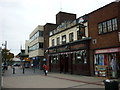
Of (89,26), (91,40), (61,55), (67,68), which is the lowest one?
(67,68)

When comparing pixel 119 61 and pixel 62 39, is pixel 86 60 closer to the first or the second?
pixel 119 61

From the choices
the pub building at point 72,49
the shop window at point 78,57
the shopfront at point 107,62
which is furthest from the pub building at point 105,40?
the shop window at point 78,57

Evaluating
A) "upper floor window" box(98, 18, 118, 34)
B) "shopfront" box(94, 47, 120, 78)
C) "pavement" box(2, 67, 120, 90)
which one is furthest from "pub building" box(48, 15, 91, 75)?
"pavement" box(2, 67, 120, 90)

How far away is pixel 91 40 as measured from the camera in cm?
2158

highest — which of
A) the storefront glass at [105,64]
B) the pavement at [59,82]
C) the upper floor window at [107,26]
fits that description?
the upper floor window at [107,26]

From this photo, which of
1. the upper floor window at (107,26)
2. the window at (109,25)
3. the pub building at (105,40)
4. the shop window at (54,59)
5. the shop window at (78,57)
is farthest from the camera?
the shop window at (54,59)

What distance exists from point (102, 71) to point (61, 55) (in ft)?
37.0

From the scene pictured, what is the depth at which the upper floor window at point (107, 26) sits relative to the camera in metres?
18.3

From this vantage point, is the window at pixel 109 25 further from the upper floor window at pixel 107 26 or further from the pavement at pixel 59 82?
the pavement at pixel 59 82

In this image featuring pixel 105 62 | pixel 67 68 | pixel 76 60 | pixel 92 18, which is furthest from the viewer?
pixel 67 68

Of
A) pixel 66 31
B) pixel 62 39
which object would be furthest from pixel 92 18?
pixel 62 39

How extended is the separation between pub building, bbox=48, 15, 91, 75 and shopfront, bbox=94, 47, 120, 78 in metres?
1.68

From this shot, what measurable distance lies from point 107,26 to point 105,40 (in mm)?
1634

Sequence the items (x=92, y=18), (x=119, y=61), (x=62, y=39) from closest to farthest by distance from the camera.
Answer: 1. (x=119, y=61)
2. (x=92, y=18)
3. (x=62, y=39)
